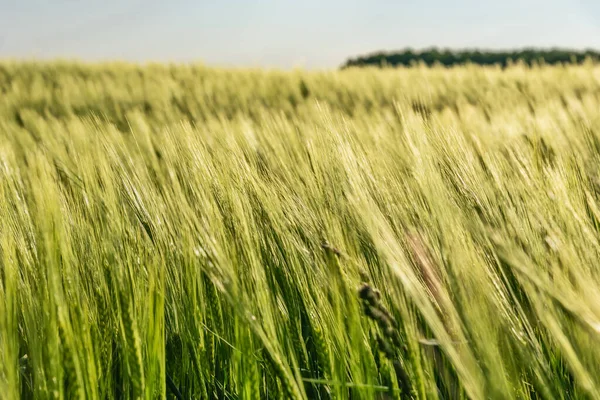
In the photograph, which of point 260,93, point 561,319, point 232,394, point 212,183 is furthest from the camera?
point 260,93

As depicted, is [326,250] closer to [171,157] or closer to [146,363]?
[146,363]

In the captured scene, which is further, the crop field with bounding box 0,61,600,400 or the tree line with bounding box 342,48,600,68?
the tree line with bounding box 342,48,600,68

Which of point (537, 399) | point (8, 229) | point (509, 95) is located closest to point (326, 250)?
point (537, 399)

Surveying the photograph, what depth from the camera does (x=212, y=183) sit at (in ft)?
3.33

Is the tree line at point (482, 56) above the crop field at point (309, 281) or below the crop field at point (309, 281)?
above

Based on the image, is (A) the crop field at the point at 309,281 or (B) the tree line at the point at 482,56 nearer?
(A) the crop field at the point at 309,281

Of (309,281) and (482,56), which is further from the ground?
(482,56)

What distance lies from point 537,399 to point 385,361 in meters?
0.18

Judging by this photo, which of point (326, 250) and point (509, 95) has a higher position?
point (509, 95)

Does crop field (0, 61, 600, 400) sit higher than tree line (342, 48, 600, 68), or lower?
lower

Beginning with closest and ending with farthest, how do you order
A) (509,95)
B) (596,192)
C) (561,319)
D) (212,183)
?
1. (561,319)
2. (212,183)
3. (596,192)
4. (509,95)

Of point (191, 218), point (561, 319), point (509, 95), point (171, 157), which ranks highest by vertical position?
point (509, 95)

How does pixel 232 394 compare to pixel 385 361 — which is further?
pixel 232 394

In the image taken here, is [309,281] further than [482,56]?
No
